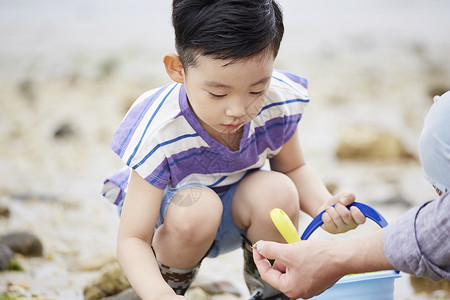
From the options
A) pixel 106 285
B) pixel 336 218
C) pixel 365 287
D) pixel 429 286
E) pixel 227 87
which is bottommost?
pixel 429 286

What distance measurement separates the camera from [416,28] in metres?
5.62

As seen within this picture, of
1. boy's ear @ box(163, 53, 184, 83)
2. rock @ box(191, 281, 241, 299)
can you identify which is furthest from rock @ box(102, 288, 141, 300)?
boy's ear @ box(163, 53, 184, 83)

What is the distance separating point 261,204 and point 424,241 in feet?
1.68

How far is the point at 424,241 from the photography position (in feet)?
3.02

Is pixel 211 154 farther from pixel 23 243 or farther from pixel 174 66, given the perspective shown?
pixel 23 243

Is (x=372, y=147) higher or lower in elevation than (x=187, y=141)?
lower

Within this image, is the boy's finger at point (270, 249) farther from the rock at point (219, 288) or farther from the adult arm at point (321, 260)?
the rock at point (219, 288)

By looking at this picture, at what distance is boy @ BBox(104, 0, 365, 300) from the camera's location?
117 centimetres

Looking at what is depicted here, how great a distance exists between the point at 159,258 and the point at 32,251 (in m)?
0.69

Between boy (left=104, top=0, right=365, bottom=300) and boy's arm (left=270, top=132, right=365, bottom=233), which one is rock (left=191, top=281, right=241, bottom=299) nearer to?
boy (left=104, top=0, right=365, bottom=300)

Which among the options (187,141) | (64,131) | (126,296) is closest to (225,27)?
(187,141)

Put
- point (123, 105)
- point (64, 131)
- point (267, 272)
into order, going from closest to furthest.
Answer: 1. point (267, 272)
2. point (64, 131)
3. point (123, 105)

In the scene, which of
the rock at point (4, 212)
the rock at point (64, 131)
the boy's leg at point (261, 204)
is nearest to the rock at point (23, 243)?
the rock at point (4, 212)

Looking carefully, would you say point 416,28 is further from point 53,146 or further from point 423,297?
point 423,297
